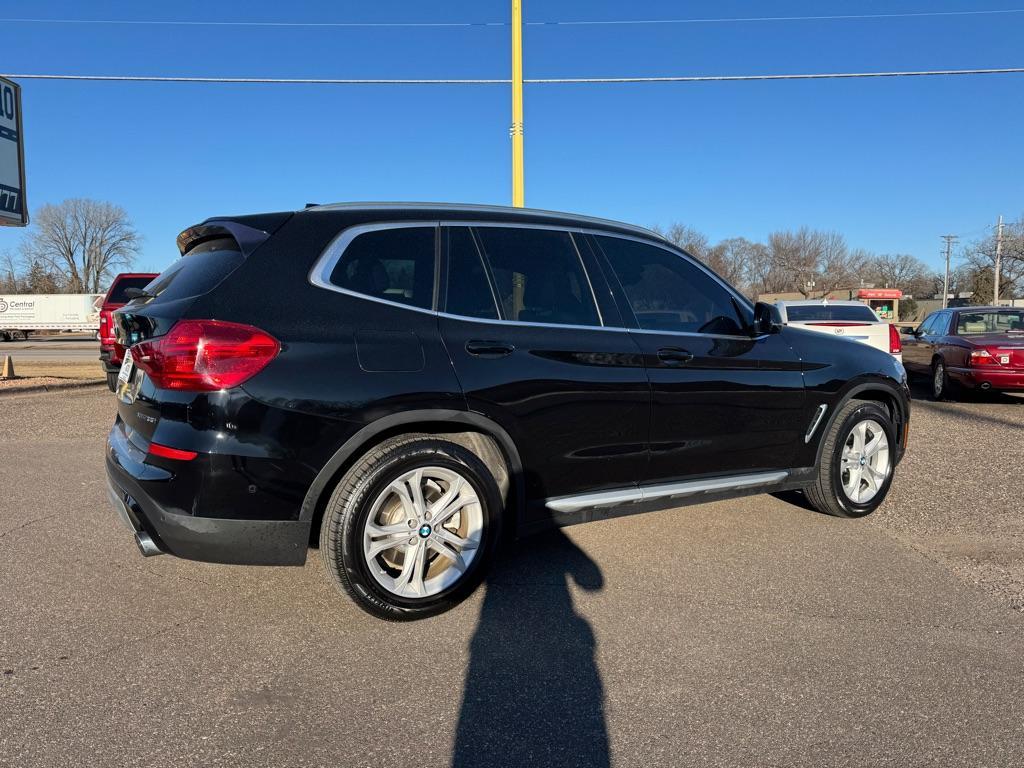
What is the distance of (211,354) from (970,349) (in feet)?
35.5

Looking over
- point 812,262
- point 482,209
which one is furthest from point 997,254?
point 482,209

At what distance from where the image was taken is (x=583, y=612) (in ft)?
11.0

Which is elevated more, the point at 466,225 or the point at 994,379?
the point at 466,225

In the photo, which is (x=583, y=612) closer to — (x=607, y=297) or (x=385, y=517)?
(x=385, y=517)

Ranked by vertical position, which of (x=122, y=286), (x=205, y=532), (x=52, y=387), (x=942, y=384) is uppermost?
(x=122, y=286)

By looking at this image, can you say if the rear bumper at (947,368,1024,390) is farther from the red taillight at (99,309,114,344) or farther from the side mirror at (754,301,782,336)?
the red taillight at (99,309,114,344)

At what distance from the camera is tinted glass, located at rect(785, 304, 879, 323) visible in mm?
10748

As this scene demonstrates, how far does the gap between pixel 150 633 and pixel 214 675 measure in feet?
1.75

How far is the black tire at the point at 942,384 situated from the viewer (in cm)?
1105

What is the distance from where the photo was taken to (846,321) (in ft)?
34.2

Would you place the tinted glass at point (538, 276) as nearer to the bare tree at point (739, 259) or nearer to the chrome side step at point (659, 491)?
the chrome side step at point (659, 491)

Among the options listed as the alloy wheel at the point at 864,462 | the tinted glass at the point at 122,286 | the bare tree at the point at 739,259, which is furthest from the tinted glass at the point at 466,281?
the bare tree at the point at 739,259

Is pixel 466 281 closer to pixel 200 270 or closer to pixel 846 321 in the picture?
pixel 200 270

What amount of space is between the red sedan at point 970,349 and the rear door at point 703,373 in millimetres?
7503
